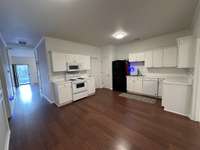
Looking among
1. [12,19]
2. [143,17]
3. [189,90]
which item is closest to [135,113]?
[189,90]

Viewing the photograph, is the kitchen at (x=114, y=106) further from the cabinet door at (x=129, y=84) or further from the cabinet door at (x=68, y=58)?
the cabinet door at (x=129, y=84)

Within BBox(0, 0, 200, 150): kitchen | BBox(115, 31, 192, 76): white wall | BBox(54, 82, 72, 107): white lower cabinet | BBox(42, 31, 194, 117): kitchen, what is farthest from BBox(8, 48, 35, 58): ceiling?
BBox(115, 31, 192, 76): white wall

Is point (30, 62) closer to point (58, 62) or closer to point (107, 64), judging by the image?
point (58, 62)

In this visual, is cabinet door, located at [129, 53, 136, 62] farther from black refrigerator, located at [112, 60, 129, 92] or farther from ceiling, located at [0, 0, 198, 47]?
ceiling, located at [0, 0, 198, 47]

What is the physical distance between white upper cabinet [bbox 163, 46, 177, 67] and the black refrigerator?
1763 mm

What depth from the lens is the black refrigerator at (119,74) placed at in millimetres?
5090

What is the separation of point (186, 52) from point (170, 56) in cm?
120

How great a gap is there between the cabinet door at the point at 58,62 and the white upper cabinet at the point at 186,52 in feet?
13.5

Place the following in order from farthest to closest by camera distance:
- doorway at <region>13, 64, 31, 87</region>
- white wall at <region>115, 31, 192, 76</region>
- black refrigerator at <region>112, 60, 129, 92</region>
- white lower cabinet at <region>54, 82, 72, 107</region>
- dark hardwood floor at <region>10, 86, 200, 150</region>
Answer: doorway at <region>13, 64, 31, 87</region>, black refrigerator at <region>112, 60, 129, 92</region>, white wall at <region>115, 31, 192, 76</region>, white lower cabinet at <region>54, 82, 72, 107</region>, dark hardwood floor at <region>10, 86, 200, 150</region>

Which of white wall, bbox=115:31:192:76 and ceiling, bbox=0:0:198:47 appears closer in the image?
ceiling, bbox=0:0:198:47

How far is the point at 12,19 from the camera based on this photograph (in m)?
2.32

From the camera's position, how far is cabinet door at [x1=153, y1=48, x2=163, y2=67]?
3.93 metres

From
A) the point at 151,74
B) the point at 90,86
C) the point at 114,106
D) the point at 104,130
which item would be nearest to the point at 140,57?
the point at 151,74

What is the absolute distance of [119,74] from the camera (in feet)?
17.3
